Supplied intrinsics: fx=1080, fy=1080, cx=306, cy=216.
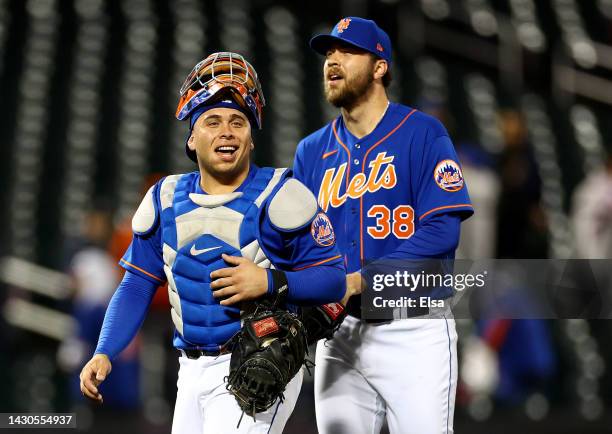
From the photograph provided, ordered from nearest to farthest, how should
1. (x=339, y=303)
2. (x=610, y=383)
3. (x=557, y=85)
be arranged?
(x=339, y=303)
(x=610, y=383)
(x=557, y=85)

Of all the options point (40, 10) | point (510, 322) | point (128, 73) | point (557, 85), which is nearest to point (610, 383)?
point (510, 322)

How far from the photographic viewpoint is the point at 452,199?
3688mm

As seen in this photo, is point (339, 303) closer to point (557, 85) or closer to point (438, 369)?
point (438, 369)

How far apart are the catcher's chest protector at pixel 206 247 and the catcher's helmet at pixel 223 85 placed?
23cm

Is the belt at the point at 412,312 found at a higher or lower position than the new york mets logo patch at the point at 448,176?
lower

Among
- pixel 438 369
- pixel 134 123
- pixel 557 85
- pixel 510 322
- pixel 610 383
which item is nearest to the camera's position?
pixel 438 369

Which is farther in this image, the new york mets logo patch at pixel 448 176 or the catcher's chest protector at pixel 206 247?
the new york mets logo patch at pixel 448 176

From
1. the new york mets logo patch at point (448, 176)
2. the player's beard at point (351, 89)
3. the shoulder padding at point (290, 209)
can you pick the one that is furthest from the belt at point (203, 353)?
the player's beard at point (351, 89)

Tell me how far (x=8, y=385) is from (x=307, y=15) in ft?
16.3

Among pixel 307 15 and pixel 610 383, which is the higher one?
pixel 307 15

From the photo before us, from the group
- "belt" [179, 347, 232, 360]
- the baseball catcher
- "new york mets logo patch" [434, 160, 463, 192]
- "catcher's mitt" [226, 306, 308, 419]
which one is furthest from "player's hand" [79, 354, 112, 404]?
"new york mets logo patch" [434, 160, 463, 192]

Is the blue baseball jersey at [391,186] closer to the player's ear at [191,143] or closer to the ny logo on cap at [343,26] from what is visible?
the ny logo on cap at [343,26]

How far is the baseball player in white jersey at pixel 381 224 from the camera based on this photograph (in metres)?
3.66

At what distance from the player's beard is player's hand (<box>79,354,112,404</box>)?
132 cm
